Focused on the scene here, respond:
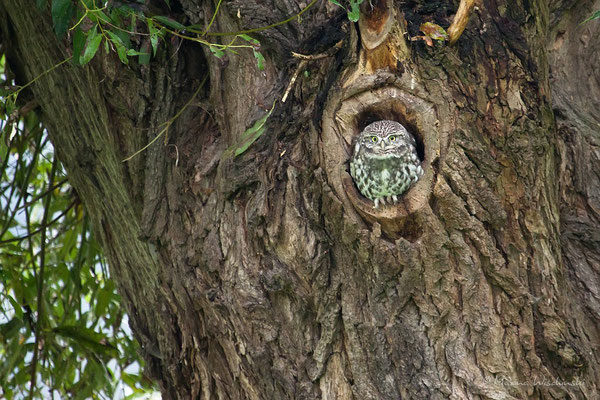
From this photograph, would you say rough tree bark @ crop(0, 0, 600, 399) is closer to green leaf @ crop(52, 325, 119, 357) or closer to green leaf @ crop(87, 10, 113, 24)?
green leaf @ crop(87, 10, 113, 24)

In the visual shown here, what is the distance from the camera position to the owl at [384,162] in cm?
237

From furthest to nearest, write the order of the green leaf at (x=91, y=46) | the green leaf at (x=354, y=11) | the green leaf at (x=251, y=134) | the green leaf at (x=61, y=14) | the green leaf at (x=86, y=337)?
the green leaf at (x=86, y=337)
the green leaf at (x=251, y=134)
the green leaf at (x=61, y=14)
the green leaf at (x=91, y=46)
the green leaf at (x=354, y=11)

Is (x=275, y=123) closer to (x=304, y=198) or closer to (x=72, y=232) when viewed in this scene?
(x=304, y=198)

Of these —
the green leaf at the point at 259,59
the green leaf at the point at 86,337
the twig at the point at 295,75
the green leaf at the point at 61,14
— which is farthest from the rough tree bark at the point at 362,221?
the green leaf at the point at 86,337

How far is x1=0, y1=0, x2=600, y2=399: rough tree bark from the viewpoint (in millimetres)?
2289

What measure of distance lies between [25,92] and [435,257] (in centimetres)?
191

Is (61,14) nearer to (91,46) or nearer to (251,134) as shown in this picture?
(91,46)

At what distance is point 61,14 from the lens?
7.79 ft

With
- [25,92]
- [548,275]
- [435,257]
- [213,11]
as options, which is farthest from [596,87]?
[25,92]

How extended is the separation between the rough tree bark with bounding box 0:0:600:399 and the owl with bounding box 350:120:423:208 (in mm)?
51

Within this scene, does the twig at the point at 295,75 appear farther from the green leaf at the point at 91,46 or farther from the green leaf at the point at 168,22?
the green leaf at the point at 91,46

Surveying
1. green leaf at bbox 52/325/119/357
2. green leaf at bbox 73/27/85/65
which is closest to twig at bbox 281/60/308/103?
green leaf at bbox 73/27/85/65

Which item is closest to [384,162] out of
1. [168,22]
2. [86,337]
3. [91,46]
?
[168,22]

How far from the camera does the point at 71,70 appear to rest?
2.79 meters
